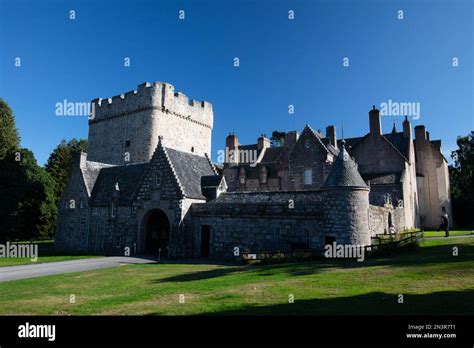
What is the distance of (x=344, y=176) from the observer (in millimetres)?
20344

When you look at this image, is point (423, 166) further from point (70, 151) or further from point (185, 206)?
point (70, 151)

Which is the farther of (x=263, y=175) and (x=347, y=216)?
(x=263, y=175)

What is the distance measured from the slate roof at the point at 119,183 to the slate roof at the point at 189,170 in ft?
11.8

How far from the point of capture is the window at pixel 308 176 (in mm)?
36987

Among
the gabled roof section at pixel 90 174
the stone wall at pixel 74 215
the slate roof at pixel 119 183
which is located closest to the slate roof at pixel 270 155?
the slate roof at pixel 119 183

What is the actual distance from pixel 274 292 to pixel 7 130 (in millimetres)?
51030

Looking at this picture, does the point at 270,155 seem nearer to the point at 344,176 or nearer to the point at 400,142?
the point at 400,142

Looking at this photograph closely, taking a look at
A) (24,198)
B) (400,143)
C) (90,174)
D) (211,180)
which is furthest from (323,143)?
(24,198)

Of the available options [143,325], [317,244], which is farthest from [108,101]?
[143,325]

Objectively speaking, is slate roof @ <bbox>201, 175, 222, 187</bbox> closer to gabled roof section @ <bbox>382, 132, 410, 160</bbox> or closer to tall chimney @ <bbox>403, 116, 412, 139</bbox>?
gabled roof section @ <bbox>382, 132, 410, 160</bbox>

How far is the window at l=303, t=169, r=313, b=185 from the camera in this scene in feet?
121

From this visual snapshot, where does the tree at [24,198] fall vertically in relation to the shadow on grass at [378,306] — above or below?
above

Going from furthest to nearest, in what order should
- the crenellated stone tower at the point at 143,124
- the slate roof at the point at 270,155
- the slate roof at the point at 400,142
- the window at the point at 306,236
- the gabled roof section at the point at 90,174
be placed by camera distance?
the slate roof at the point at 270,155 → the crenellated stone tower at the point at 143,124 → the slate roof at the point at 400,142 → the gabled roof section at the point at 90,174 → the window at the point at 306,236

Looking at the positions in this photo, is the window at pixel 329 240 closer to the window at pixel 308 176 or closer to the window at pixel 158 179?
the window at pixel 158 179
